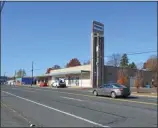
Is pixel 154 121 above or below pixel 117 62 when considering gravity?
below

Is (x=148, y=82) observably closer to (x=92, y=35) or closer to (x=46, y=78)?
(x=92, y=35)

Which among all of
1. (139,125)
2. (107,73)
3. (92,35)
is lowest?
(139,125)

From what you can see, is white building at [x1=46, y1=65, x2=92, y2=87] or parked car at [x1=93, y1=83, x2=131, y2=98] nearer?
parked car at [x1=93, y1=83, x2=131, y2=98]

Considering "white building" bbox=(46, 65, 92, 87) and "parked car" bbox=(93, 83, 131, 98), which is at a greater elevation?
"white building" bbox=(46, 65, 92, 87)

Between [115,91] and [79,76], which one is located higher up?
[79,76]

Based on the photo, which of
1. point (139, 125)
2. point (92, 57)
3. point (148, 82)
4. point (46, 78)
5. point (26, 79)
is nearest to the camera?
point (139, 125)

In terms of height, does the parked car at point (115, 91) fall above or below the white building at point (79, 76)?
below

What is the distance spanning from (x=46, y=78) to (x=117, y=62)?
45.5 m

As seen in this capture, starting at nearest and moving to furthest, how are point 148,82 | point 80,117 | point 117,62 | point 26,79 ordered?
point 80,117 → point 148,82 → point 26,79 → point 117,62

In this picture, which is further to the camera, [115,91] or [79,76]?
[79,76]

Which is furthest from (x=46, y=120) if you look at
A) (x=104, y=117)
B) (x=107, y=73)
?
(x=107, y=73)

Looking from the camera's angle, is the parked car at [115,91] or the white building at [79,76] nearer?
the parked car at [115,91]

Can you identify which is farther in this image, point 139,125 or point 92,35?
point 92,35

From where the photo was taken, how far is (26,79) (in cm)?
13738
